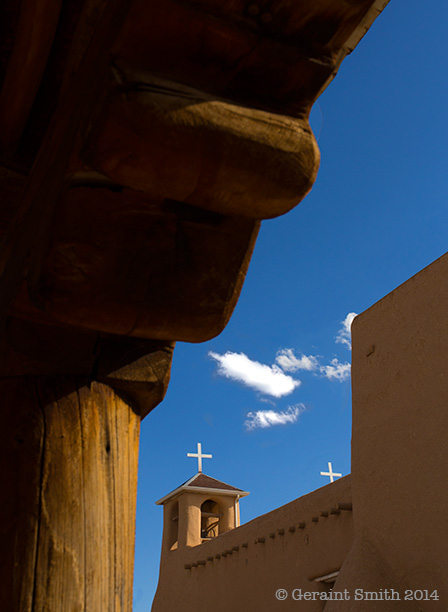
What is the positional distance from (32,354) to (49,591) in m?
0.45

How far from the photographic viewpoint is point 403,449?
17.8 feet

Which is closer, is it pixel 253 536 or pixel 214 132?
pixel 214 132

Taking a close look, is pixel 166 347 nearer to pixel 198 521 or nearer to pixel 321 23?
pixel 321 23

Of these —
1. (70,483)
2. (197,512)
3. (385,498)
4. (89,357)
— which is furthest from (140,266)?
(197,512)

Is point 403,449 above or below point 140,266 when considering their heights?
above

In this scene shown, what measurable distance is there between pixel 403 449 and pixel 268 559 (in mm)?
4235

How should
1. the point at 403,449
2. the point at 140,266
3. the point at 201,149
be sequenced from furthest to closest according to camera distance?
the point at 403,449 → the point at 140,266 → the point at 201,149

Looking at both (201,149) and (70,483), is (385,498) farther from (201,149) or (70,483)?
(201,149)

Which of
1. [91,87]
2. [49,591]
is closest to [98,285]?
[91,87]

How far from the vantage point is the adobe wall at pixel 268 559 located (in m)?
7.34

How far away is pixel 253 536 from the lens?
920cm

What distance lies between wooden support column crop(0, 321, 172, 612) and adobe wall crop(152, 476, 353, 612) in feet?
21.6

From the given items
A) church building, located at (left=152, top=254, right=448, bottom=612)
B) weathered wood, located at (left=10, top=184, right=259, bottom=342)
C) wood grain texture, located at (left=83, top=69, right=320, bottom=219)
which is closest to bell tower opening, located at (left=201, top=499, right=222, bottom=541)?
church building, located at (left=152, top=254, right=448, bottom=612)

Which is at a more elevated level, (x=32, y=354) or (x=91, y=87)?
(x=91, y=87)
